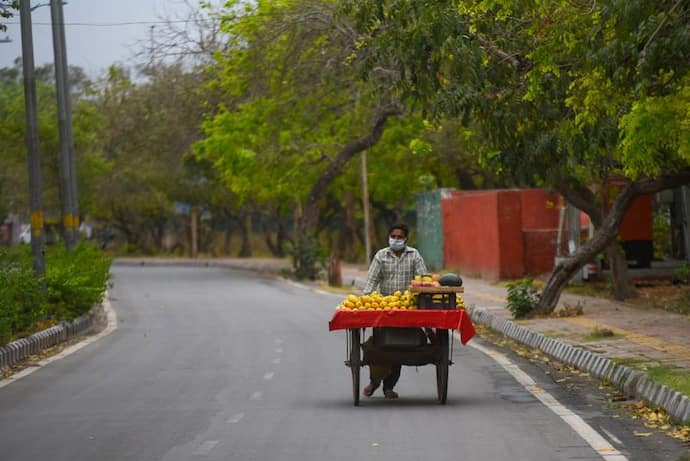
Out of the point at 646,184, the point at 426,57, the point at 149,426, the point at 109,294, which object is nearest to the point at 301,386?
the point at 149,426

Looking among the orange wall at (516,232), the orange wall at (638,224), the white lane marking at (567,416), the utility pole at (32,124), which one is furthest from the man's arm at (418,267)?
the orange wall at (516,232)

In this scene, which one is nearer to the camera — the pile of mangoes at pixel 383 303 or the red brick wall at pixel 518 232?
the pile of mangoes at pixel 383 303

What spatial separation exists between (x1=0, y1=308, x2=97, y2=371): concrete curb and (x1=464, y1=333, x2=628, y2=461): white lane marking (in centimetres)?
649

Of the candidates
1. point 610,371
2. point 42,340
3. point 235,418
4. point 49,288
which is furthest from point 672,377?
point 49,288

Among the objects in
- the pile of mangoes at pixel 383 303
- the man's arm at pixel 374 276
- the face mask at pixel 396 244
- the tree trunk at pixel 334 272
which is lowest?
the tree trunk at pixel 334 272

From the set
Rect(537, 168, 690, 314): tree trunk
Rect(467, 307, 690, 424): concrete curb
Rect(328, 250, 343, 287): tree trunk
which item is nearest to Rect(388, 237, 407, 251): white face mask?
Rect(467, 307, 690, 424): concrete curb

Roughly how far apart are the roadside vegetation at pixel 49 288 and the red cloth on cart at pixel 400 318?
686cm

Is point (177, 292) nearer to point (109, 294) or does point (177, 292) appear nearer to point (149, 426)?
point (109, 294)

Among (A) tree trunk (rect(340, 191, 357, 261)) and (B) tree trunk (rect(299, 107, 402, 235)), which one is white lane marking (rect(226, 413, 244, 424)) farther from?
(A) tree trunk (rect(340, 191, 357, 261))

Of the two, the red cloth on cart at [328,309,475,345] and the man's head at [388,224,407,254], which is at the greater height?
the man's head at [388,224,407,254]

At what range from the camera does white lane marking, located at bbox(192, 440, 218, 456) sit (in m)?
10.5

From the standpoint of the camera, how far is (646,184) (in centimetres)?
2267

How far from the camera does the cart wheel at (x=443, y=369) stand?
43.3 ft

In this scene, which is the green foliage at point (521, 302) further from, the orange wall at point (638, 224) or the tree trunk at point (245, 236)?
the tree trunk at point (245, 236)
